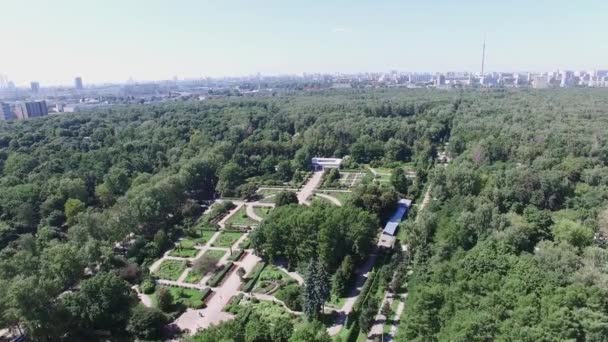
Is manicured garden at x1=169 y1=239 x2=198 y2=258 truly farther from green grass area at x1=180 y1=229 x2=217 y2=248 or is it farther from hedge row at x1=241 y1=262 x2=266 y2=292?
hedge row at x1=241 y1=262 x2=266 y2=292

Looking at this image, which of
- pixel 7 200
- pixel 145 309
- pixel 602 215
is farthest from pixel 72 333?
pixel 602 215

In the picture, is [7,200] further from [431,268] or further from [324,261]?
[431,268]

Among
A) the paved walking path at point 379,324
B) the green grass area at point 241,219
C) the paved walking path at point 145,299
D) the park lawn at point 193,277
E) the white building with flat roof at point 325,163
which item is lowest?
the paved walking path at point 145,299

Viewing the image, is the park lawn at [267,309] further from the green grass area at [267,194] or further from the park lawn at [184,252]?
the green grass area at [267,194]

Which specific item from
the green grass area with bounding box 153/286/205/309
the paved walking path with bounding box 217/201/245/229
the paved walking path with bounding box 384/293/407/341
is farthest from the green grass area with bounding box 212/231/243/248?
the paved walking path with bounding box 384/293/407/341

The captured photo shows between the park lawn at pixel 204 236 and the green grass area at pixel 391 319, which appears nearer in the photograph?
the green grass area at pixel 391 319

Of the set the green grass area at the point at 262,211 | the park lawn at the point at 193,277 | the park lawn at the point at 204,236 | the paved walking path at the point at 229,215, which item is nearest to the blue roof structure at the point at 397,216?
the green grass area at the point at 262,211

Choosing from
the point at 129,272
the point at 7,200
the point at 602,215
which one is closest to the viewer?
the point at 129,272
